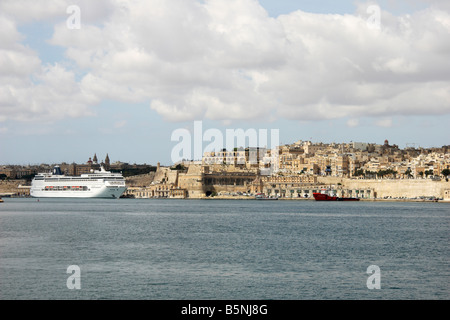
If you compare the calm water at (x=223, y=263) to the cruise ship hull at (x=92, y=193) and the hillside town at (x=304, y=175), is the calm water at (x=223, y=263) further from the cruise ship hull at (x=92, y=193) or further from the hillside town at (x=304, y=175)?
the cruise ship hull at (x=92, y=193)

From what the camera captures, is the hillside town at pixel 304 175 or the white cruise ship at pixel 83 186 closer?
the hillside town at pixel 304 175

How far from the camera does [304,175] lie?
93.1 metres

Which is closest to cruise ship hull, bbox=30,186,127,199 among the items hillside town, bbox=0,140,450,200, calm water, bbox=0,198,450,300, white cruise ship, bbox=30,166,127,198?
white cruise ship, bbox=30,166,127,198

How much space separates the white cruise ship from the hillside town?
12.1 metres

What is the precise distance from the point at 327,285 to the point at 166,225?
19.8m

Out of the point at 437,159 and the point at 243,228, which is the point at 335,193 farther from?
the point at 243,228

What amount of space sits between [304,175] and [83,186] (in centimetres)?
3145

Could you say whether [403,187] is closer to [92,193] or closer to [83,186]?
[92,193]

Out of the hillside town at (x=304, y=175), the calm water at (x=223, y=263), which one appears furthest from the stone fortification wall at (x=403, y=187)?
the calm water at (x=223, y=263)

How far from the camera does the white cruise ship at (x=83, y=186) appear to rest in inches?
3359

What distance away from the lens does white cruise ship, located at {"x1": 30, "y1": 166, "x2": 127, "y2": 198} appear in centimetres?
8531

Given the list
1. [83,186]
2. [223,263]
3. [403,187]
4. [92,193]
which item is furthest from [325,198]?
[223,263]

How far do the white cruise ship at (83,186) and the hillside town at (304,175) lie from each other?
12095 millimetres

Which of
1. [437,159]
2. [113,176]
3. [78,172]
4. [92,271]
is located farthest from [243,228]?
[78,172]
